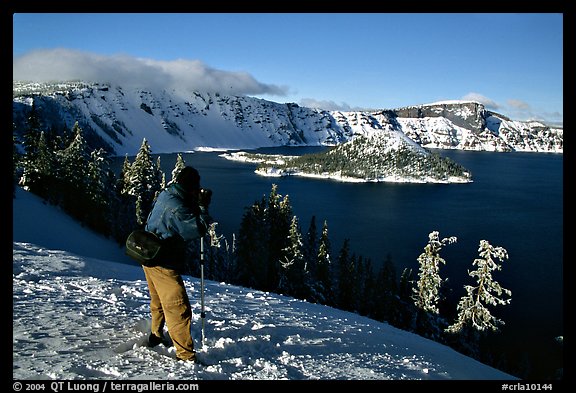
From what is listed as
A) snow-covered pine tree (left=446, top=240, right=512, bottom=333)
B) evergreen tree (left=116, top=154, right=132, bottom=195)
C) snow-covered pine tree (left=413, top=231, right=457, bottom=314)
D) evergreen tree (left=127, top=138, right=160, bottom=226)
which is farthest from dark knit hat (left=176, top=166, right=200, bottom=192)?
evergreen tree (left=116, top=154, right=132, bottom=195)

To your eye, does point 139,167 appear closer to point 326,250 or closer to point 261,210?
point 261,210

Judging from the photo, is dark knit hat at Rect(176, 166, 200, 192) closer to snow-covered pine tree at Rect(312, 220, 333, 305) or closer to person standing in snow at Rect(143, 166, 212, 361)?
person standing in snow at Rect(143, 166, 212, 361)

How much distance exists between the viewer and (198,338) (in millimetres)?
7262

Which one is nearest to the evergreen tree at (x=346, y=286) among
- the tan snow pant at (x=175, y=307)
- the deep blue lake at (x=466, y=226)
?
the deep blue lake at (x=466, y=226)

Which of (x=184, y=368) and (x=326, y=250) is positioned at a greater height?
(x=184, y=368)

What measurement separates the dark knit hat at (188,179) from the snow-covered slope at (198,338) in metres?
2.71

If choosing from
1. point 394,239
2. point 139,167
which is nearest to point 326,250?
point 139,167

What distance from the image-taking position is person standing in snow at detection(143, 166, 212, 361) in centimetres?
590

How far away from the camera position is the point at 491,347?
3806 centimetres

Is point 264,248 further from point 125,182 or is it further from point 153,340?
point 153,340

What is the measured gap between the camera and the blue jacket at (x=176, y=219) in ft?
19.3

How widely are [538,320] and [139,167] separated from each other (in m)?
47.5

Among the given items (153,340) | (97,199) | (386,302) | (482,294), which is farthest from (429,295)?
(97,199)

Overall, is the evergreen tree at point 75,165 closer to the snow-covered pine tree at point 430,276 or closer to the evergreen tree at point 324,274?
the evergreen tree at point 324,274
